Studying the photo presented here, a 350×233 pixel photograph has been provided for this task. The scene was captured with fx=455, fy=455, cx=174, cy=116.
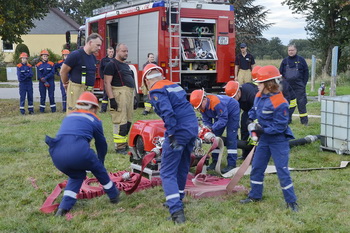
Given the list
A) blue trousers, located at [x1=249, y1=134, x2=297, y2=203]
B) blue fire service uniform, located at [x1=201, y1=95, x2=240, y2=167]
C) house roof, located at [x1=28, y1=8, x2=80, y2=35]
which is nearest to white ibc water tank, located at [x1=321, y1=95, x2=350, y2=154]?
blue fire service uniform, located at [x1=201, y1=95, x2=240, y2=167]

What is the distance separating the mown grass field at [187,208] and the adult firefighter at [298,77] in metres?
2.92

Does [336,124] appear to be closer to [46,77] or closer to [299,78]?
[299,78]

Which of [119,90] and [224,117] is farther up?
[119,90]

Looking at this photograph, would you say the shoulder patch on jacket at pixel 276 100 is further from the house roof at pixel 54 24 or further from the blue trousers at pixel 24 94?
the house roof at pixel 54 24

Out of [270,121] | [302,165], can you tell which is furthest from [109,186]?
[302,165]

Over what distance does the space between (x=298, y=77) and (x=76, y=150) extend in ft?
22.2

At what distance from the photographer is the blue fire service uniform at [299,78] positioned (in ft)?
33.2

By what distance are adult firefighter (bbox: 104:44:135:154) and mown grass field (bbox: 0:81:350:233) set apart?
701mm

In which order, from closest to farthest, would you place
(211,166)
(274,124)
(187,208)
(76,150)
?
(76,150)
(274,124)
(187,208)
(211,166)

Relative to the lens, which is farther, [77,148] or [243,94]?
[243,94]

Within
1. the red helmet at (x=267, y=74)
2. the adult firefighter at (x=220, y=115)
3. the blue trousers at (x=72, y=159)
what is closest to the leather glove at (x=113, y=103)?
the adult firefighter at (x=220, y=115)

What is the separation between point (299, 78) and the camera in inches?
398

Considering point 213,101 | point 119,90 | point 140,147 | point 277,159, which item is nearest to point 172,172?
point 277,159

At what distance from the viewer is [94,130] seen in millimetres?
4855
